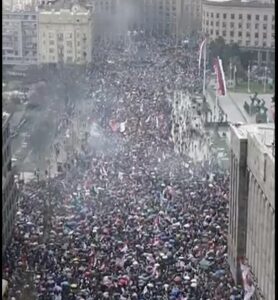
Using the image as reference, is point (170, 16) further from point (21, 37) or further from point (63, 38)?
point (21, 37)

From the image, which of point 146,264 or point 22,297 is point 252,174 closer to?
point 146,264

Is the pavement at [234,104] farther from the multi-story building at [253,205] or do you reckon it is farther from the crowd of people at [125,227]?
the multi-story building at [253,205]

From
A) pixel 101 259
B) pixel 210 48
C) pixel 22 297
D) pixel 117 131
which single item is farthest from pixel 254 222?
pixel 210 48

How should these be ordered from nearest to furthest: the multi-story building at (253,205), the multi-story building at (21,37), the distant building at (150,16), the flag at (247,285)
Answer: the multi-story building at (253,205) < the flag at (247,285) < the multi-story building at (21,37) < the distant building at (150,16)

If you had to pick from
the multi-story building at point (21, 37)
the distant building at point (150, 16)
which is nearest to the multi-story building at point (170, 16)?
the distant building at point (150, 16)

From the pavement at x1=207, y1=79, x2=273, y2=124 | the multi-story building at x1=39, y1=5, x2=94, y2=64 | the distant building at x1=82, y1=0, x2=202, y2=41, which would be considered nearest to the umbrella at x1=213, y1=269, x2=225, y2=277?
the pavement at x1=207, y1=79, x2=273, y2=124
